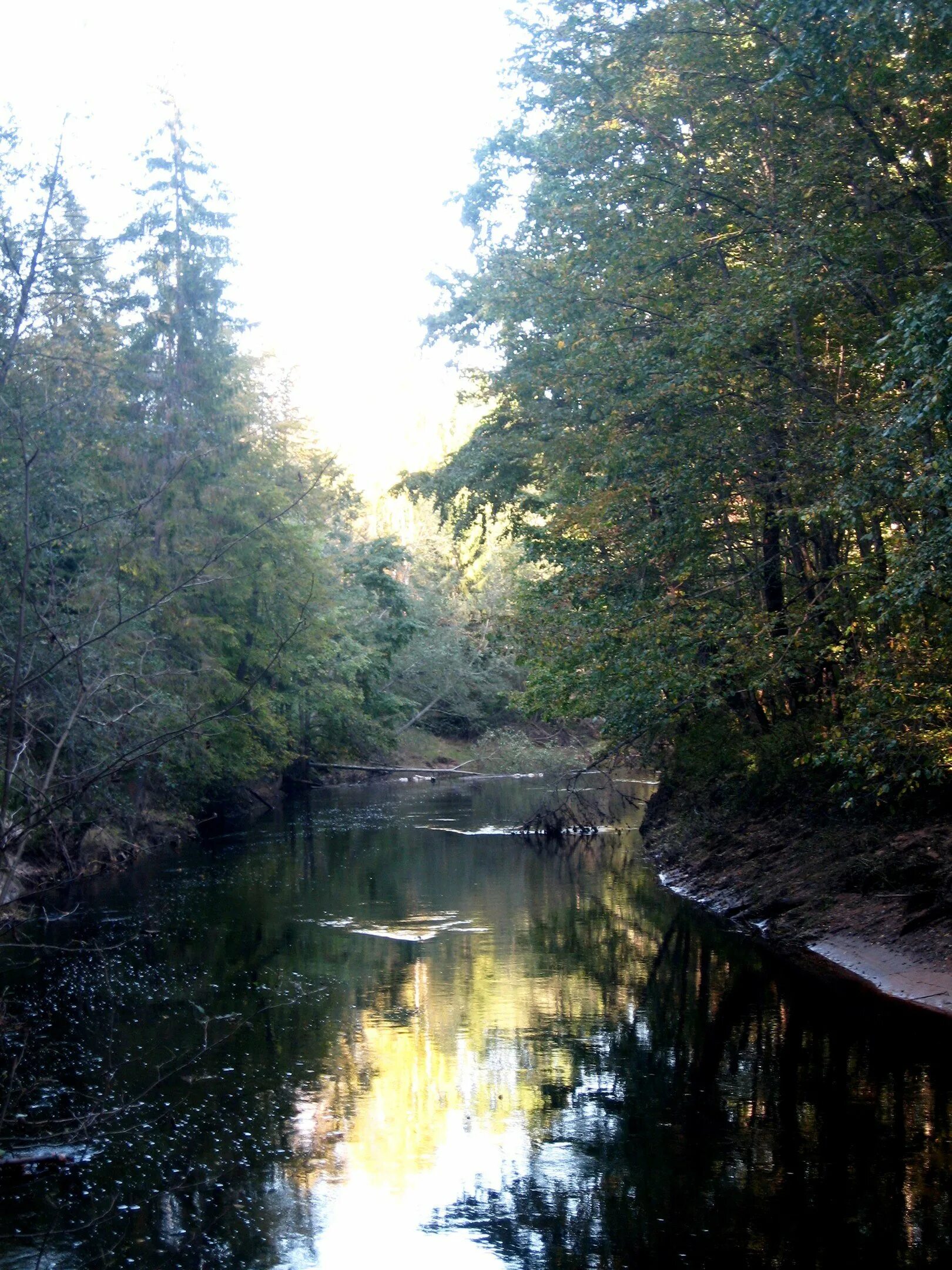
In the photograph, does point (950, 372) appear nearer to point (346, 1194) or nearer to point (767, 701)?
point (346, 1194)

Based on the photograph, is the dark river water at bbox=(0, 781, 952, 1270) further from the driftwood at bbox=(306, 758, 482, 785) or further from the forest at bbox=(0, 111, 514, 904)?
the driftwood at bbox=(306, 758, 482, 785)

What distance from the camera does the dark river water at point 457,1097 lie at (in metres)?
8.06

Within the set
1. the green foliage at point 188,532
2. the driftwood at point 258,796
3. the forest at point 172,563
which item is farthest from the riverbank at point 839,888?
the driftwood at point 258,796

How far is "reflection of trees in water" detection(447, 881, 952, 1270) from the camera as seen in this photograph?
26.0 ft

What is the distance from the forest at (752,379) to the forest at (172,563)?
4061 mm

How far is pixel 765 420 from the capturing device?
1475 cm

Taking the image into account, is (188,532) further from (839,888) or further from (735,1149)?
(735,1149)

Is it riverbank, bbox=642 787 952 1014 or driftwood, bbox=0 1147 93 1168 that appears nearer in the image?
driftwood, bbox=0 1147 93 1168

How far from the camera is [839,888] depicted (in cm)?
1708

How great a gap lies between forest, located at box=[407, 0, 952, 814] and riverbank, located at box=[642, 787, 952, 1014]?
2.22ft

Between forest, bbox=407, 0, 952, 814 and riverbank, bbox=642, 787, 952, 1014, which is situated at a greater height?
forest, bbox=407, 0, 952, 814

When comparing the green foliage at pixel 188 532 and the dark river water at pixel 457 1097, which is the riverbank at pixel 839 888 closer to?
the dark river water at pixel 457 1097

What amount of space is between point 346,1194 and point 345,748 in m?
36.0

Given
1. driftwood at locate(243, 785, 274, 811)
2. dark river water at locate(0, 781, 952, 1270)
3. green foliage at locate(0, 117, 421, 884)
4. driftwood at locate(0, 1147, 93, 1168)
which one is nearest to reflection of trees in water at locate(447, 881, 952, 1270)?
dark river water at locate(0, 781, 952, 1270)
